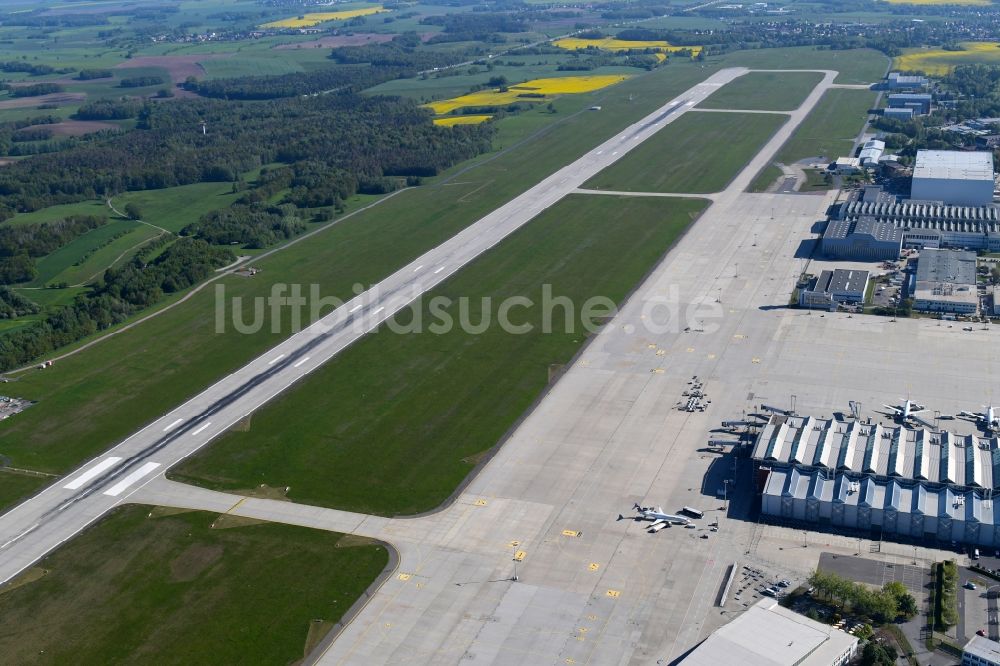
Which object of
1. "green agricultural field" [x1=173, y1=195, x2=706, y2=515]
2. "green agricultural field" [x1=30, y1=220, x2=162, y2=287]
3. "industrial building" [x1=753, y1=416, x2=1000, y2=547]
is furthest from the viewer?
"green agricultural field" [x1=30, y1=220, x2=162, y2=287]

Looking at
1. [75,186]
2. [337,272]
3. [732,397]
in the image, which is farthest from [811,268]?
[75,186]

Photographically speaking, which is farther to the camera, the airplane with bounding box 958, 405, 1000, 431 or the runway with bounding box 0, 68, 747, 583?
the airplane with bounding box 958, 405, 1000, 431

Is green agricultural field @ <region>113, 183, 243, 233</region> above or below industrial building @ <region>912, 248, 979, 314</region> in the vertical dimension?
above

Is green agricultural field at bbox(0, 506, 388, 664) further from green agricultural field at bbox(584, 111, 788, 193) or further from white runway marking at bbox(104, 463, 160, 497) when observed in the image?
green agricultural field at bbox(584, 111, 788, 193)

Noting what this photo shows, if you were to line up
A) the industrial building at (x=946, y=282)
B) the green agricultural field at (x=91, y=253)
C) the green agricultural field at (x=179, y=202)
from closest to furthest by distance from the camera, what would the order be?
the industrial building at (x=946, y=282)
the green agricultural field at (x=91, y=253)
the green agricultural field at (x=179, y=202)

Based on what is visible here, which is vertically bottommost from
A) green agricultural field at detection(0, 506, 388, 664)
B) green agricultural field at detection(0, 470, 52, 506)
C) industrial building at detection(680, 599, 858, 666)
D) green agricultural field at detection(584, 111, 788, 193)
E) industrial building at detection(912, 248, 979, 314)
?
green agricultural field at detection(0, 506, 388, 664)

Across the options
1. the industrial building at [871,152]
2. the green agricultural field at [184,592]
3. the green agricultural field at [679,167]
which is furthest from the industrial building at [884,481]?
the industrial building at [871,152]

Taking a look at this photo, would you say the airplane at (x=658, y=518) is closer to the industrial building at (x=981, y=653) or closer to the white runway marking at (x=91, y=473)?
the industrial building at (x=981, y=653)

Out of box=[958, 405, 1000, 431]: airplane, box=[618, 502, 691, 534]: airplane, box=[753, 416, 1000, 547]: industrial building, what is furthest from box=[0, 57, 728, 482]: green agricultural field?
box=[958, 405, 1000, 431]: airplane

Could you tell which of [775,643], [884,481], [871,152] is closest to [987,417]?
[884,481]
